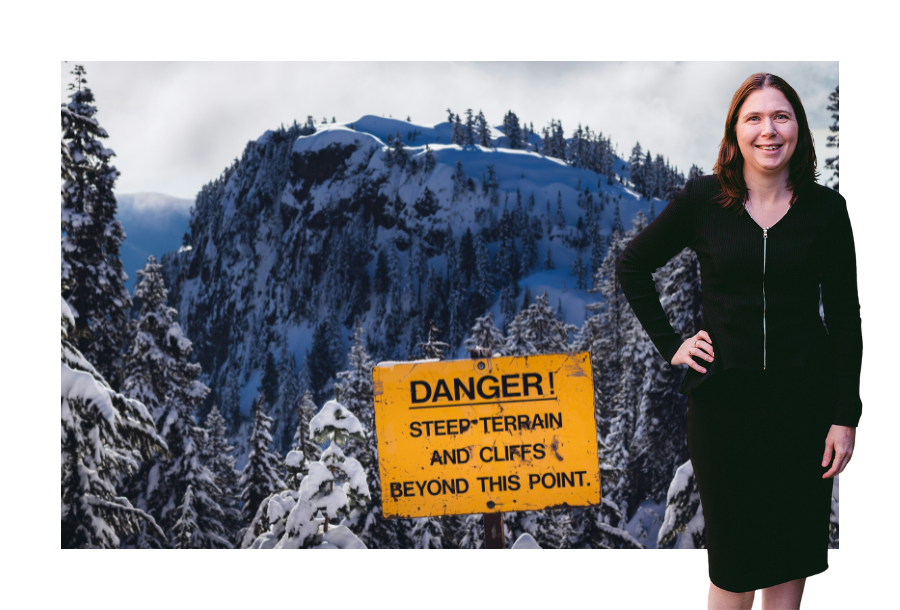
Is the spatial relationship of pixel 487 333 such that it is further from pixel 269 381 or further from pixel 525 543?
pixel 269 381

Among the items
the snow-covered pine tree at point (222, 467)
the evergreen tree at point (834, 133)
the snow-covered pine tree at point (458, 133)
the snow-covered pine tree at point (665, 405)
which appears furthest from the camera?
the snow-covered pine tree at point (222, 467)

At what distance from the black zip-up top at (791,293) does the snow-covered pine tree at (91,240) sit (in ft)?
24.2

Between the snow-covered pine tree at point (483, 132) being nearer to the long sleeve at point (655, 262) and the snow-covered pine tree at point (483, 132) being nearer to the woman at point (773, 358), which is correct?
the long sleeve at point (655, 262)

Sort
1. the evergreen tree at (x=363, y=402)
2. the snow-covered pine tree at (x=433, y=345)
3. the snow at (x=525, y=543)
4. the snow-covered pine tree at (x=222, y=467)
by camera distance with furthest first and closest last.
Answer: the snow-covered pine tree at (x=222, y=467) < the snow-covered pine tree at (x=433, y=345) < the evergreen tree at (x=363, y=402) < the snow at (x=525, y=543)

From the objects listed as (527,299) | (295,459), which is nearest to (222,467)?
(295,459)

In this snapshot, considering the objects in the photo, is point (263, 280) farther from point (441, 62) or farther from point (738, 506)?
point (738, 506)

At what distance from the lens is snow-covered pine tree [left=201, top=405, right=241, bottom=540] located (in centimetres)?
991

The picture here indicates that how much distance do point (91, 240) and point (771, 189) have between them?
799 centimetres

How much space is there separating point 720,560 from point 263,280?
28.2 feet

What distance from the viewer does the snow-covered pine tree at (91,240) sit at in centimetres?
751

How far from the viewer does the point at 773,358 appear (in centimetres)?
243

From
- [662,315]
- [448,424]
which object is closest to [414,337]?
[448,424]

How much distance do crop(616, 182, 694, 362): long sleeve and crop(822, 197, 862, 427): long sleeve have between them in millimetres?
545

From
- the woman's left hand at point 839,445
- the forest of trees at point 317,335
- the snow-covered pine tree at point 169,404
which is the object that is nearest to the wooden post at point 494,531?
the woman's left hand at point 839,445
